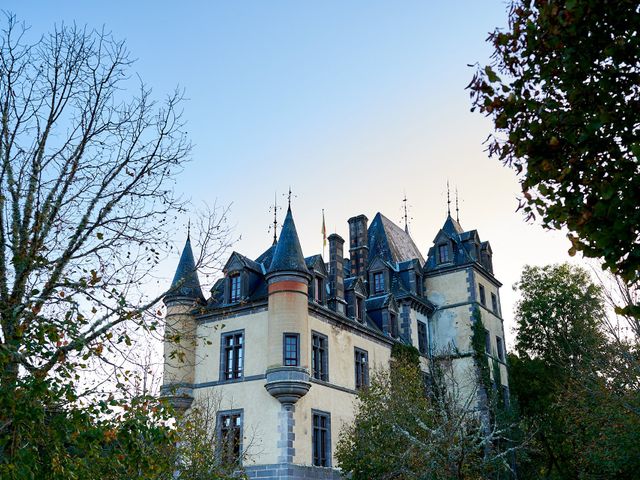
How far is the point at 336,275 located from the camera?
31.3 meters

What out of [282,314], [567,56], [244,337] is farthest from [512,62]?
[244,337]

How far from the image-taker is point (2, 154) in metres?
11.6

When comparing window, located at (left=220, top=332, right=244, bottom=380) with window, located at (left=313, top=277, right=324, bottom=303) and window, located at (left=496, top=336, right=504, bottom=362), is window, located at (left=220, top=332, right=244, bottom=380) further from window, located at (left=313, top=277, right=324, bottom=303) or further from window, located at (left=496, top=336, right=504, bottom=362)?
window, located at (left=496, top=336, right=504, bottom=362)

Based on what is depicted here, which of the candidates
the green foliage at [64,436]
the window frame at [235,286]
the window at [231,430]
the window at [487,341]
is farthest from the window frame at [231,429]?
the green foliage at [64,436]

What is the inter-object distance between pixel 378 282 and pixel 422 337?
12.7 ft

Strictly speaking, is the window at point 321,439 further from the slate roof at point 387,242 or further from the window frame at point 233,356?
the slate roof at point 387,242

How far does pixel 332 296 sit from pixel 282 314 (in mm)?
4666

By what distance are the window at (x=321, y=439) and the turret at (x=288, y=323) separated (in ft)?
6.32

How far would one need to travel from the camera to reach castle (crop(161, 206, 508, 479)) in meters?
25.9

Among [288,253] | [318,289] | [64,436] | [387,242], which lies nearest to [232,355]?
[318,289]

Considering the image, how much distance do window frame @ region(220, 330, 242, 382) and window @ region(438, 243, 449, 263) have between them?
1516 cm

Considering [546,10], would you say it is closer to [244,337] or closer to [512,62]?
[512,62]

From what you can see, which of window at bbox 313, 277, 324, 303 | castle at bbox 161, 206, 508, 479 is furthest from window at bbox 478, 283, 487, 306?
window at bbox 313, 277, 324, 303

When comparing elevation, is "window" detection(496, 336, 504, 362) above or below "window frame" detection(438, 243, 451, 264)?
below
